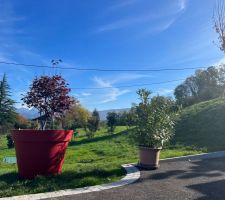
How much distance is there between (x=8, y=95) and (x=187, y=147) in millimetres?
43919

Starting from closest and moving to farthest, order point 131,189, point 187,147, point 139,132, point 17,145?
point 131,189
point 17,145
point 139,132
point 187,147

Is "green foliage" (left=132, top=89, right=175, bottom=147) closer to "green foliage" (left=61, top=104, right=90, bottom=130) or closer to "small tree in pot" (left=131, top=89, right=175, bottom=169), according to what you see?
"small tree in pot" (left=131, top=89, right=175, bottom=169)

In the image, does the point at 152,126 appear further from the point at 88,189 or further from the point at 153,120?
the point at 88,189

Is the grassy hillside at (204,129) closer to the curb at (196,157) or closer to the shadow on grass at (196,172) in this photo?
the curb at (196,157)

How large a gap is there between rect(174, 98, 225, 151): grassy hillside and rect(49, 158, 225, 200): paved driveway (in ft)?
13.9

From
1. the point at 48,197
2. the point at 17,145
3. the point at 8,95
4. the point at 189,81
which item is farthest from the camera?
the point at 189,81

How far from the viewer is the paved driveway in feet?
17.5

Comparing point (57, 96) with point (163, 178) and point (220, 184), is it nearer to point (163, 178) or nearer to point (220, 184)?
point (163, 178)

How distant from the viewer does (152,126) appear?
26.7 feet

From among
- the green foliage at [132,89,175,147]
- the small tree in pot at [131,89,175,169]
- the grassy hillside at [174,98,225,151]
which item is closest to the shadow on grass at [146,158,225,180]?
the small tree in pot at [131,89,175,169]

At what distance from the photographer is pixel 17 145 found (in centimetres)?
674

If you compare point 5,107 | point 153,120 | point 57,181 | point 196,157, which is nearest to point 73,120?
point 5,107

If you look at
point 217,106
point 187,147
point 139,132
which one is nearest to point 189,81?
point 217,106

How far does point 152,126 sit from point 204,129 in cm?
849
